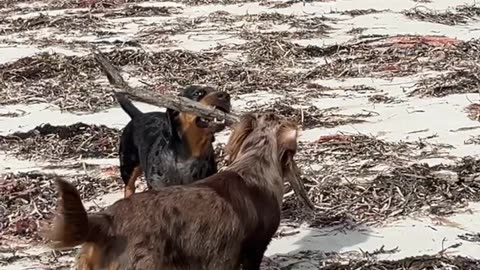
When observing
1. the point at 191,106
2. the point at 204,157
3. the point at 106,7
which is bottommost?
the point at 106,7

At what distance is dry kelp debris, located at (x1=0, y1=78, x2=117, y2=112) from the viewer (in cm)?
1075

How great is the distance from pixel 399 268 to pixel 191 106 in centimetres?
154

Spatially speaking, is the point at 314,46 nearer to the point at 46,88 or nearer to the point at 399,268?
the point at 46,88

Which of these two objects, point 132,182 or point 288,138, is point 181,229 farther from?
point 132,182

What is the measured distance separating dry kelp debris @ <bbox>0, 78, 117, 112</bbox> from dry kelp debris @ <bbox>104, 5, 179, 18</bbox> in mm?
4361

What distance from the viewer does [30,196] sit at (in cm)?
778

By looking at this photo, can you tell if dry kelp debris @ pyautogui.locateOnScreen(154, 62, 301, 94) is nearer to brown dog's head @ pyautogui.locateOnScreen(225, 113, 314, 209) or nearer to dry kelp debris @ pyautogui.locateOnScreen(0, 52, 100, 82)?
dry kelp debris @ pyautogui.locateOnScreen(0, 52, 100, 82)

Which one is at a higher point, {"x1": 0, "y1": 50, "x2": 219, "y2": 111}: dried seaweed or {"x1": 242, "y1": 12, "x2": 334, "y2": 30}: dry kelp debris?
{"x1": 0, "y1": 50, "x2": 219, "y2": 111}: dried seaweed

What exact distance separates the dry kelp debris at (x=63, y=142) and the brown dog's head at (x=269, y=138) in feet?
9.89

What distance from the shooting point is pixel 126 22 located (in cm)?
1588

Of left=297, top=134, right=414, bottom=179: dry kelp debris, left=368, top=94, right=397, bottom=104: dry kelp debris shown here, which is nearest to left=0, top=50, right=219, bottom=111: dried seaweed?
left=368, top=94, right=397, bottom=104: dry kelp debris

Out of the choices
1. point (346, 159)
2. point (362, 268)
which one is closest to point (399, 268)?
point (362, 268)

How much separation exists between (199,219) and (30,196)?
2.80 metres

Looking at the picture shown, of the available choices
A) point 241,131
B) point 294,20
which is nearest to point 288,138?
point 241,131
